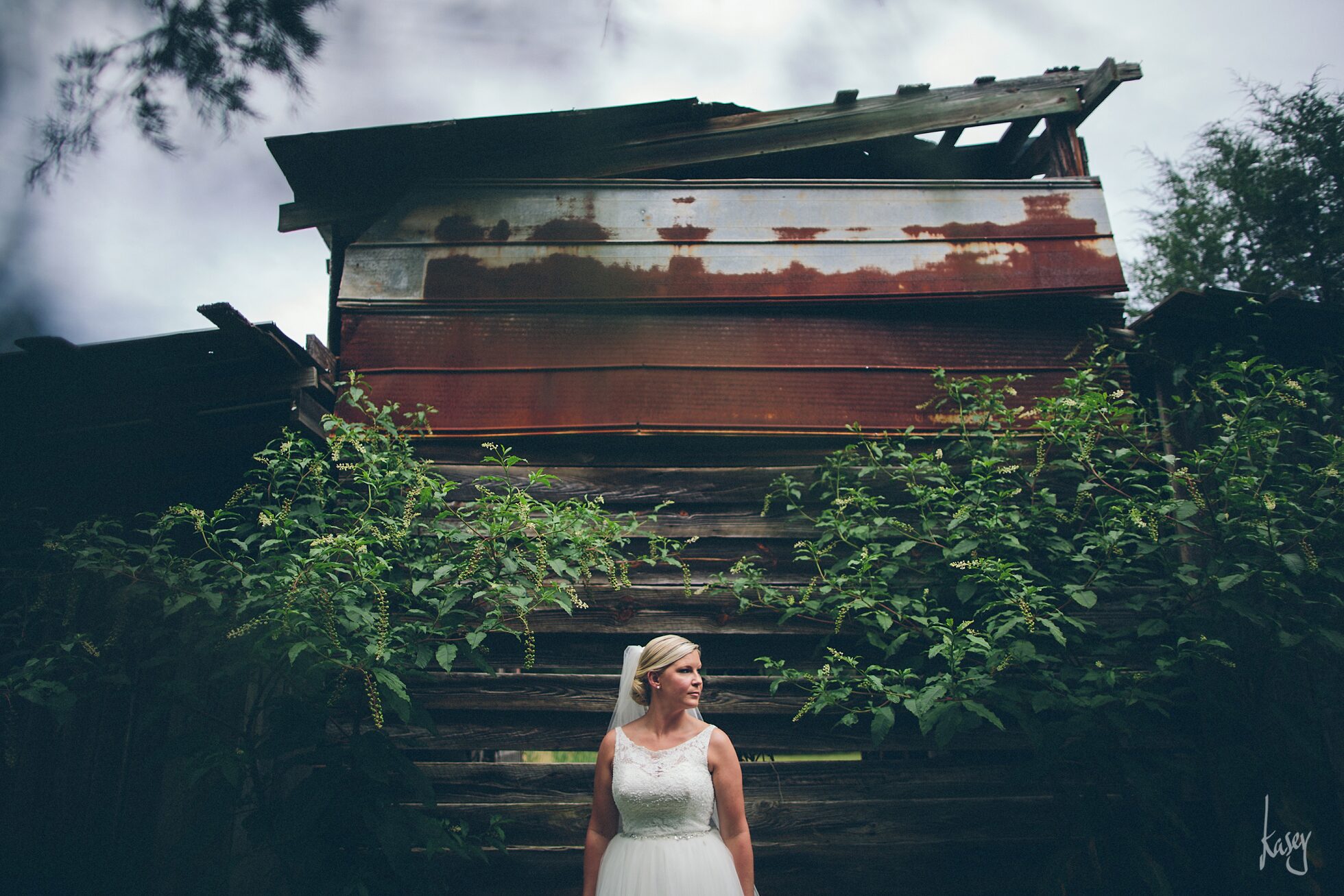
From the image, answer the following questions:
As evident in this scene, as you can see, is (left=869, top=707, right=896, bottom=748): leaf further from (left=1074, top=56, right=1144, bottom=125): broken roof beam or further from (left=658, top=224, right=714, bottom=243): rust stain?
(left=1074, top=56, right=1144, bottom=125): broken roof beam

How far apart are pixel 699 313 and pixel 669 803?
3.03 m

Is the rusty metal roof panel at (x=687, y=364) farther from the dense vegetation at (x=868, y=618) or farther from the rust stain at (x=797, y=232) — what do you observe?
the rust stain at (x=797, y=232)

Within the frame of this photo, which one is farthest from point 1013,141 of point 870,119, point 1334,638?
point 1334,638

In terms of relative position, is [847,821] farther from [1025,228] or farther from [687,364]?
[1025,228]

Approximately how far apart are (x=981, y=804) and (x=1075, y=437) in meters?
2.02

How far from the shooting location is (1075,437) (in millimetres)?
4047

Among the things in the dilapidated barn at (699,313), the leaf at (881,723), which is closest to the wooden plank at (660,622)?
the dilapidated barn at (699,313)

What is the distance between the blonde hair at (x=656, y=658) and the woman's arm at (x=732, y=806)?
1.19 feet

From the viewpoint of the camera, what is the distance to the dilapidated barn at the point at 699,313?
409 cm

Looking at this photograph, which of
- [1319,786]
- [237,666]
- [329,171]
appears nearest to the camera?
[237,666]

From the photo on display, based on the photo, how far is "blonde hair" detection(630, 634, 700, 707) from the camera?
3197mm

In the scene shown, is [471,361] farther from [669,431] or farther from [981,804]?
[981,804]

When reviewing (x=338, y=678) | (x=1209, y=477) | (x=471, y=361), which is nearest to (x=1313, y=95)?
(x=1209, y=477)

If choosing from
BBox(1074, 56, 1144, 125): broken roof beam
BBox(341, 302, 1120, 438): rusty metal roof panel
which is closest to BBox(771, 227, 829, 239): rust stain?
BBox(341, 302, 1120, 438): rusty metal roof panel
